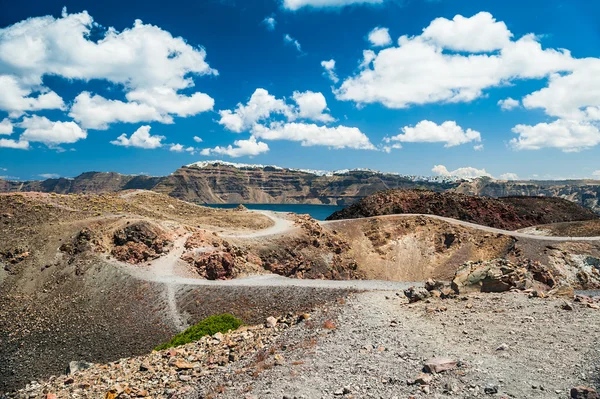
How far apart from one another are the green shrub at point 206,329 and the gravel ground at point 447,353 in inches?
309

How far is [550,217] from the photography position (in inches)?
4033

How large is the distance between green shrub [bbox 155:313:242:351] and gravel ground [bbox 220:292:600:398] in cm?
784

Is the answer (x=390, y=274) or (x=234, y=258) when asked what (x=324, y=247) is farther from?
(x=234, y=258)

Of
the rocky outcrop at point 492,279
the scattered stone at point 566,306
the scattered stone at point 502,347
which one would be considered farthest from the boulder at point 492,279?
the scattered stone at point 502,347

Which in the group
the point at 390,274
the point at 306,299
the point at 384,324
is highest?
the point at 384,324

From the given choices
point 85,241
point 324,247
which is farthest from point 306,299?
point 324,247

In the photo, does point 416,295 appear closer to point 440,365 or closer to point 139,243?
point 440,365

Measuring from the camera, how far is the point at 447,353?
538 inches

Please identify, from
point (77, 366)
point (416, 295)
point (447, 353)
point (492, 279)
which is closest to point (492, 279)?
point (492, 279)

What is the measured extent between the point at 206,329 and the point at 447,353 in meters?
16.1

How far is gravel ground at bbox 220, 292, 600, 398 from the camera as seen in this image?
11.3 metres

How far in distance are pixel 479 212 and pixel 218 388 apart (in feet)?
286

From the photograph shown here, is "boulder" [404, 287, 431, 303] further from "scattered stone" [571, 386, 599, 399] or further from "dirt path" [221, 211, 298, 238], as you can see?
"dirt path" [221, 211, 298, 238]

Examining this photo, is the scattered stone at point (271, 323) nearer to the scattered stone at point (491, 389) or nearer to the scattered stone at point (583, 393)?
the scattered stone at point (491, 389)
